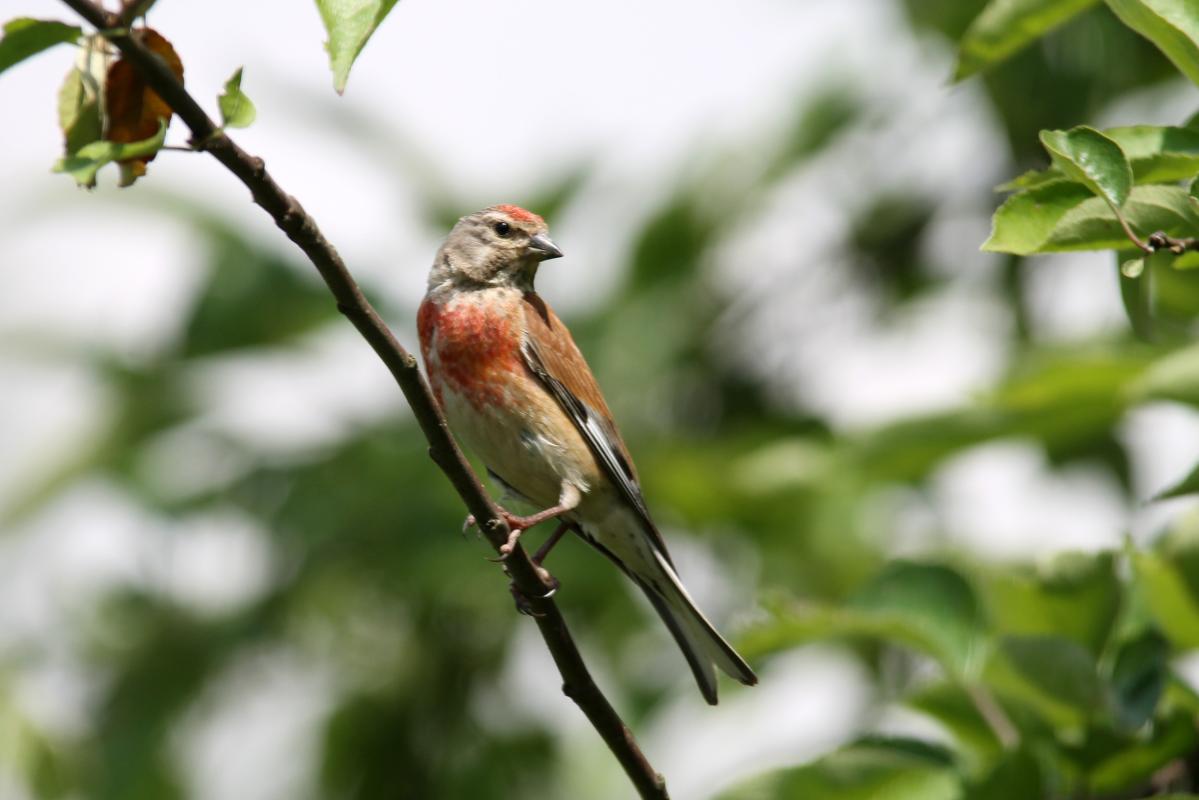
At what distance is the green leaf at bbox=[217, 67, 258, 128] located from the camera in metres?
1.94

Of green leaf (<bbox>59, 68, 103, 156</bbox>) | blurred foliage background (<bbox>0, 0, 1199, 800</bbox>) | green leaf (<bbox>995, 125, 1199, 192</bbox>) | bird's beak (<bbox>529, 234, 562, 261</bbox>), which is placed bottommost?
blurred foliage background (<bbox>0, 0, 1199, 800</bbox>)

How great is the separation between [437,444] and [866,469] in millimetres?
2842

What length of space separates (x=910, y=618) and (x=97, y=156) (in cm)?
205

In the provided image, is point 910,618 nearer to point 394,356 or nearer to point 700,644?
point 700,644

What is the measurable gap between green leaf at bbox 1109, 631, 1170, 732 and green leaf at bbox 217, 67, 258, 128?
208cm

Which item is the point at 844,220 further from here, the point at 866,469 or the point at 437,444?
the point at 437,444

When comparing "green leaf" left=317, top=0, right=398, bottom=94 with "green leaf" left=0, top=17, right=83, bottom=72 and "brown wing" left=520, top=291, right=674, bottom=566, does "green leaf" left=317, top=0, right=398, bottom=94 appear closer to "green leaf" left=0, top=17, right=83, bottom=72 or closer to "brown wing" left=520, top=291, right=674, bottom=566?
"green leaf" left=0, top=17, right=83, bottom=72

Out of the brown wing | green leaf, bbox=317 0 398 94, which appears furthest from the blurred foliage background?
green leaf, bbox=317 0 398 94

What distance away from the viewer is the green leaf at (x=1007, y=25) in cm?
278

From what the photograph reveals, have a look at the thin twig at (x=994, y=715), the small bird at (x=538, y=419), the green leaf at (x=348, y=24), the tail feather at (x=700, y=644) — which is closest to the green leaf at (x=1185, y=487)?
the thin twig at (x=994, y=715)

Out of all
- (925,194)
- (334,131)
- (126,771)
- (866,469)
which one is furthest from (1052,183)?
(334,131)

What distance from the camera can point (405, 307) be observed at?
6789 millimetres

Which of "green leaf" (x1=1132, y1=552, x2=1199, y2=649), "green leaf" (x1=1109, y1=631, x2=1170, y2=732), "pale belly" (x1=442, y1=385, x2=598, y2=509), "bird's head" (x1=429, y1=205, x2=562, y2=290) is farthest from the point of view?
"bird's head" (x1=429, y1=205, x2=562, y2=290)

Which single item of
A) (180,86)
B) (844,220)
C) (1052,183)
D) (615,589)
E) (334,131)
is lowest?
(615,589)
